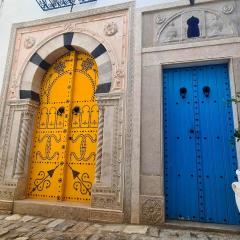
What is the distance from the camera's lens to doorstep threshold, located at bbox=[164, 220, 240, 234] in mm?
2727

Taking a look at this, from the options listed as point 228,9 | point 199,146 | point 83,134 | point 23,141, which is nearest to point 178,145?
point 199,146

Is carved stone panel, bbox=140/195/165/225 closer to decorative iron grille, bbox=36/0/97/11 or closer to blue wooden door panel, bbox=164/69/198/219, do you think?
blue wooden door panel, bbox=164/69/198/219

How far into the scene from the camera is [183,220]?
3.05 meters

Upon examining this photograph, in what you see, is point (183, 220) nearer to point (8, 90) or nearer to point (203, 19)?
point (203, 19)

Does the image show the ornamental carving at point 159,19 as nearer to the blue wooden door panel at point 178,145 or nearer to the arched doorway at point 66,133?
the blue wooden door panel at point 178,145

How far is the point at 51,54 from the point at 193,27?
8.35ft

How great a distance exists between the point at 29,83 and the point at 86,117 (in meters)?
1.27

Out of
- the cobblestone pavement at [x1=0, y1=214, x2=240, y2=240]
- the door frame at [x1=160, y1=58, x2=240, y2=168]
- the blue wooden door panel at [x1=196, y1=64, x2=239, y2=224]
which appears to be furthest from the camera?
the door frame at [x1=160, y1=58, x2=240, y2=168]

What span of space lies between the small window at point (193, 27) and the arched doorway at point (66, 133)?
1.70m

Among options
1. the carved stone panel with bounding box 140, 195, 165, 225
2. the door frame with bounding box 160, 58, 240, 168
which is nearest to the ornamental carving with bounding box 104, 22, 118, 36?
the door frame with bounding box 160, 58, 240, 168

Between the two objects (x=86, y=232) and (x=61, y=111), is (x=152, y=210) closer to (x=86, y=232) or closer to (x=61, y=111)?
(x=86, y=232)

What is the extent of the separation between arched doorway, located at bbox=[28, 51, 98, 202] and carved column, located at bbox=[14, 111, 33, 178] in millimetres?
193

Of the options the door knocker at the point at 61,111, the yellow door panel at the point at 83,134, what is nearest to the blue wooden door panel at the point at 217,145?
the yellow door panel at the point at 83,134

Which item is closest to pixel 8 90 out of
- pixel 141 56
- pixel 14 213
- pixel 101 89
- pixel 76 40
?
pixel 76 40
